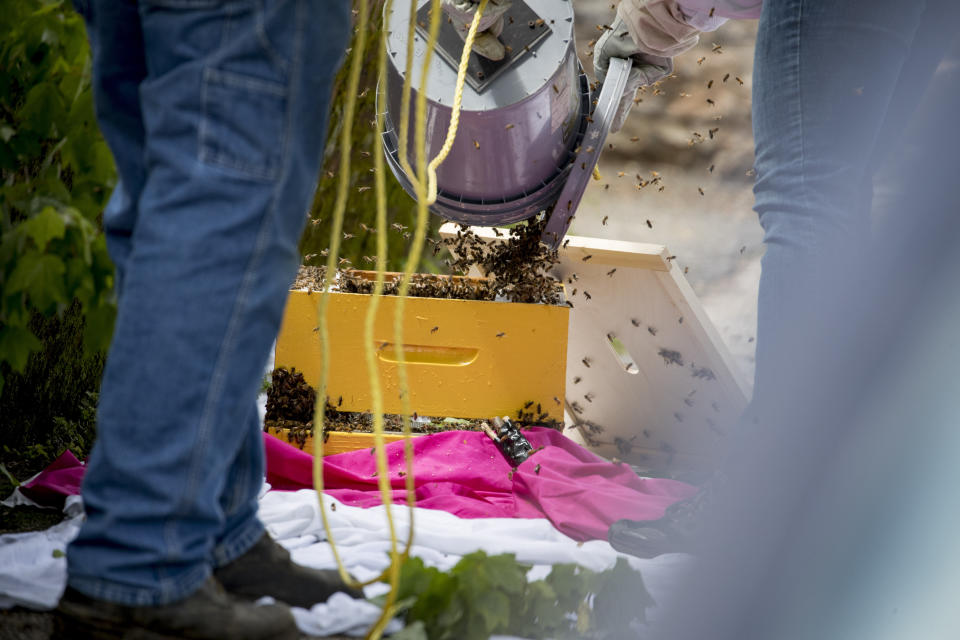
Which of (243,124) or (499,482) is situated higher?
(243,124)

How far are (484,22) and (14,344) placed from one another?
0.95 m

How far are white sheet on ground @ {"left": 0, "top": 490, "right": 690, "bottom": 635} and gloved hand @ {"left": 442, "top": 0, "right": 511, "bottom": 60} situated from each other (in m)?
0.87

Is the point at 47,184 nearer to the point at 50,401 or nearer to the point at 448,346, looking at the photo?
the point at 50,401

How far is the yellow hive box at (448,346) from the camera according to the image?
202 cm

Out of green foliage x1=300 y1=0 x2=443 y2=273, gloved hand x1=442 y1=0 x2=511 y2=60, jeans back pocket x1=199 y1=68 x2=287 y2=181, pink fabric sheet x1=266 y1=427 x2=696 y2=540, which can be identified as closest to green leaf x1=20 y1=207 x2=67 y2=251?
jeans back pocket x1=199 y1=68 x2=287 y2=181

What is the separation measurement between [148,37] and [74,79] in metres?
0.65

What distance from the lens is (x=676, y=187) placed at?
5445 mm

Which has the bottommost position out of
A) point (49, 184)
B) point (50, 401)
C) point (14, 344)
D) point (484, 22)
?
point (50, 401)

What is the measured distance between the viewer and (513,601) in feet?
3.03

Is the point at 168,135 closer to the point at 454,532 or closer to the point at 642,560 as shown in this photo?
the point at 454,532

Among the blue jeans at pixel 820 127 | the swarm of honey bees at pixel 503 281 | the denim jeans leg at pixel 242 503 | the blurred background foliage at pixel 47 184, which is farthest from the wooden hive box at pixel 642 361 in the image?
the denim jeans leg at pixel 242 503

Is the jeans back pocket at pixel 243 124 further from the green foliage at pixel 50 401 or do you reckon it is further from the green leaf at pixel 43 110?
the green foliage at pixel 50 401

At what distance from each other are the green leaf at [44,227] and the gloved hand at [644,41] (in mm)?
1175

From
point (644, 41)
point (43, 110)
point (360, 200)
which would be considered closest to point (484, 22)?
point (644, 41)
